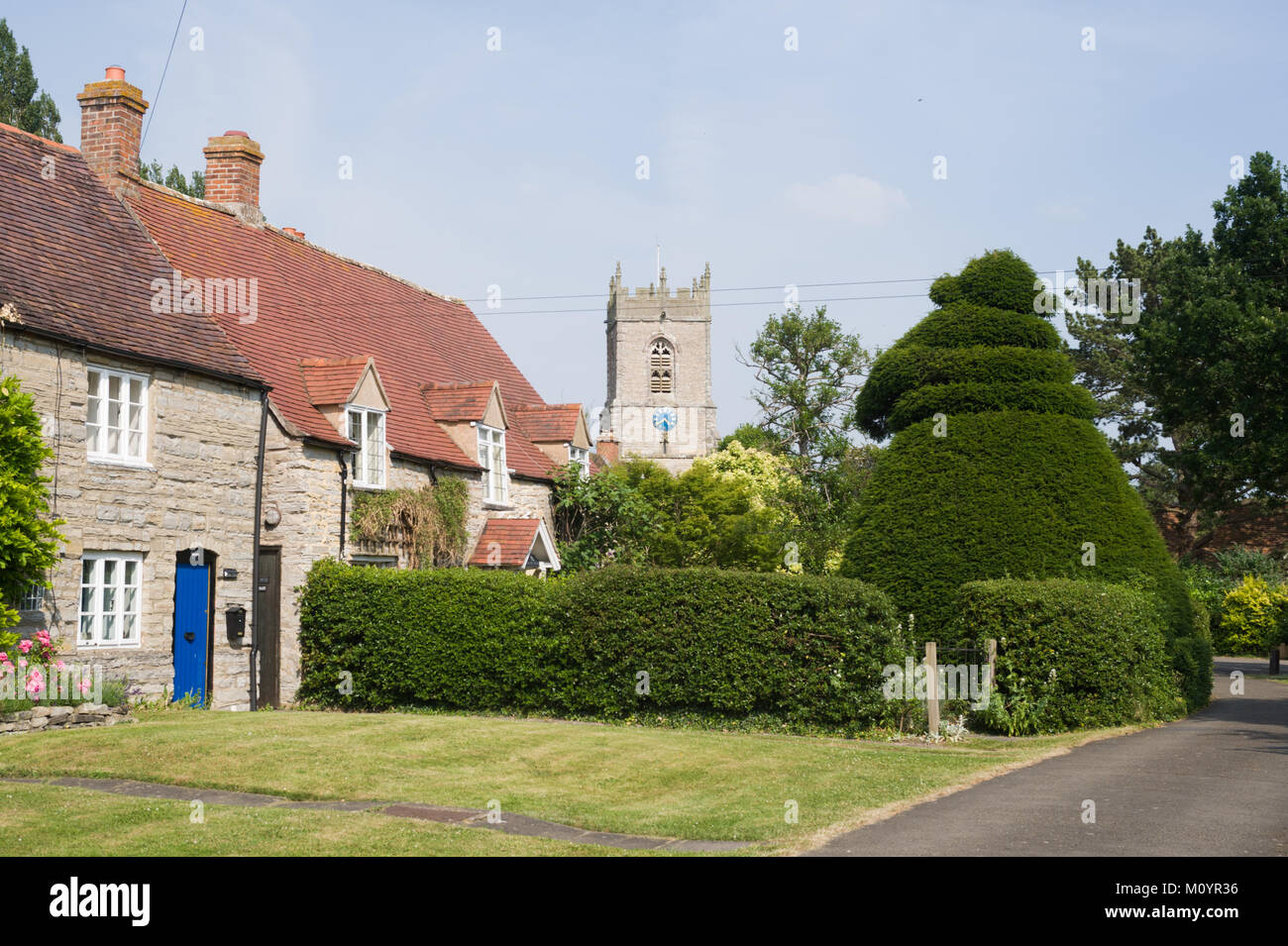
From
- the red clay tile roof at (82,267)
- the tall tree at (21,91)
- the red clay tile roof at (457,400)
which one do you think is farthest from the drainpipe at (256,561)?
the tall tree at (21,91)

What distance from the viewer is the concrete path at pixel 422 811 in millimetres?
9859

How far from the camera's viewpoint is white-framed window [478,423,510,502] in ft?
88.1

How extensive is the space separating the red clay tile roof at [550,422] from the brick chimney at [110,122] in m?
12.3

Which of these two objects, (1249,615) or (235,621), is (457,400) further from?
(1249,615)

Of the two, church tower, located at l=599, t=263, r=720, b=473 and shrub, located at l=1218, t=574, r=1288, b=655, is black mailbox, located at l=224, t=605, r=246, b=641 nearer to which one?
shrub, located at l=1218, t=574, r=1288, b=655

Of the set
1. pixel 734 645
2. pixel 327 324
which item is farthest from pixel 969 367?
pixel 327 324

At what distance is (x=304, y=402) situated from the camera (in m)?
22.1

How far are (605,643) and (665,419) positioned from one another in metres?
74.8

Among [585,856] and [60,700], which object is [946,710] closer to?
[585,856]

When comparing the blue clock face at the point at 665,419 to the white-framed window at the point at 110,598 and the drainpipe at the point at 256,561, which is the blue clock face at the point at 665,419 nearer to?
the drainpipe at the point at 256,561
